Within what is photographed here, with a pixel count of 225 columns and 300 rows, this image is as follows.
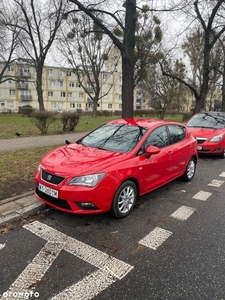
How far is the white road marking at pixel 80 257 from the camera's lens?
87.5 inches

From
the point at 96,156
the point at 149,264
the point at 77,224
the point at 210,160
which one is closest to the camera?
the point at 149,264

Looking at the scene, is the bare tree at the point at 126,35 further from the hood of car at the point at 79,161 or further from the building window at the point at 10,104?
the building window at the point at 10,104

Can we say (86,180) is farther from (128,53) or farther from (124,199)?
(128,53)

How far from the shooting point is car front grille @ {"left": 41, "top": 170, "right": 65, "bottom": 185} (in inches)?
132

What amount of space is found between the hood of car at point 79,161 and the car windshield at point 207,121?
617cm

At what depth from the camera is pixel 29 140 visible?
10.2 meters

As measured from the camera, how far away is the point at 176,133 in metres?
5.19

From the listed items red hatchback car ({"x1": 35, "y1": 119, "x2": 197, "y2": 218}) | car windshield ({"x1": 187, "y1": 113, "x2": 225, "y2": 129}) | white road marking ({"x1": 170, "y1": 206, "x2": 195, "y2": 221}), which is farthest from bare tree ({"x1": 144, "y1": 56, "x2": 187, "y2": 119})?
white road marking ({"x1": 170, "y1": 206, "x2": 195, "y2": 221})

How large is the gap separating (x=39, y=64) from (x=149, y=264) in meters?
25.6

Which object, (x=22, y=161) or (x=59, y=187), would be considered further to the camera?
(x=22, y=161)

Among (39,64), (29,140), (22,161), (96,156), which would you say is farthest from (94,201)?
(39,64)

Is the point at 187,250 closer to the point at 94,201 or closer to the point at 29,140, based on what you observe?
the point at 94,201

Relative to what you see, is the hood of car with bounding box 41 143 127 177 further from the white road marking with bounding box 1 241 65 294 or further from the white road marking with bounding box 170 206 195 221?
the white road marking with bounding box 170 206 195 221

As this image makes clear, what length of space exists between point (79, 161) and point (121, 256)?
60.1 inches
